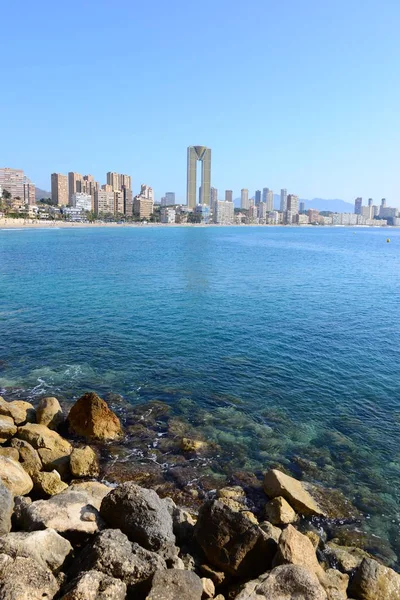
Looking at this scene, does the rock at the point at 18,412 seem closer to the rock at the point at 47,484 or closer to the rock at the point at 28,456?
the rock at the point at 28,456

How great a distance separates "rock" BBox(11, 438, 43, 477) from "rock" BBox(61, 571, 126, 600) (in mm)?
5717

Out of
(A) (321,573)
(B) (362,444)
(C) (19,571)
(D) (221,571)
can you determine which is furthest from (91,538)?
(B) (362,444)

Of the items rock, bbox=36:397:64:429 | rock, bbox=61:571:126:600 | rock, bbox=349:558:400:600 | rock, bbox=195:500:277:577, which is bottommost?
rock, bbox=349:558:400:600

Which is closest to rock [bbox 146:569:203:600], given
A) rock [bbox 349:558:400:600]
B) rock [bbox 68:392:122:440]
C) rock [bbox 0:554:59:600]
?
rock [bbox 0:554:59:600]

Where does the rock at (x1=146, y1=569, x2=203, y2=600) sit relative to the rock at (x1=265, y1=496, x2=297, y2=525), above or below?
above

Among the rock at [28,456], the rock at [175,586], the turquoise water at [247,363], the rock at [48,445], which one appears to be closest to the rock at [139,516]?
the rock at [175,586]

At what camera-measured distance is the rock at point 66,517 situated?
8609 mm

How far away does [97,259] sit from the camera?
7294cm

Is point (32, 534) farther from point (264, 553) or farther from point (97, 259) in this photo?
point (97, 259)

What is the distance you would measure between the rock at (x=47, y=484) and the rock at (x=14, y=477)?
31 centimetres

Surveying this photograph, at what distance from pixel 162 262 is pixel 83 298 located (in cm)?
3302

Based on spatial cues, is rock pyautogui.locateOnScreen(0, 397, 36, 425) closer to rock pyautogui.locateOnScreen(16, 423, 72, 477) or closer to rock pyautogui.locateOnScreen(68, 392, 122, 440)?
rock pyautogui.locateOnScreen(16, 423, 72, 477)

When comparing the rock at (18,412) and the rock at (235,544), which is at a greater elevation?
the rock at (235,544)

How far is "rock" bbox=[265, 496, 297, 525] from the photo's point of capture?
11.4 m
